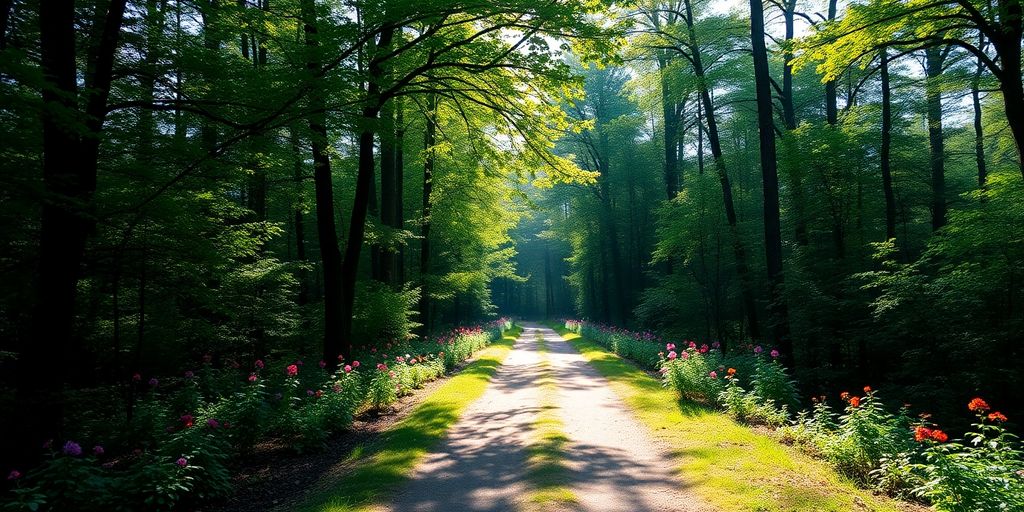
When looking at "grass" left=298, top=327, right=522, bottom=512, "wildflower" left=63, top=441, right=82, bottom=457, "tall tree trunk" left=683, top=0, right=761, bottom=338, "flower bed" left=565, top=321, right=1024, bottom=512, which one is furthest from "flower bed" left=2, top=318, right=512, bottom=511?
"tall tree trunk" left=683, top=0, right=761, bottom=338

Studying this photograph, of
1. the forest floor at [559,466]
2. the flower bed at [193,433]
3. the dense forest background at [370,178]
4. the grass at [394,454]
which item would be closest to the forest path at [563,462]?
the forest floor at [559,466]

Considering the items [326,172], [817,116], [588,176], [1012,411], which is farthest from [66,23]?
[817,116]

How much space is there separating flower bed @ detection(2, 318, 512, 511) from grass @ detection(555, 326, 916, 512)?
16.4ft

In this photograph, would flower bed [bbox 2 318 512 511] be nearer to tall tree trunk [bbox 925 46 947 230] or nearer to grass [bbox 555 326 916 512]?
grass [bbox 555 326 916 512]

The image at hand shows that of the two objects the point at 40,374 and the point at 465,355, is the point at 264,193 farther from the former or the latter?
the point at 40,374

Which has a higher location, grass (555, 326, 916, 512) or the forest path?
grass (555, 326, 916, 512)

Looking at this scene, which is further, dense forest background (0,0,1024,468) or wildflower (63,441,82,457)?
dense forest background (0,0,1024,468)

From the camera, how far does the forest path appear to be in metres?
4.59

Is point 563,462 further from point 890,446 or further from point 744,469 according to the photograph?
point 890,446

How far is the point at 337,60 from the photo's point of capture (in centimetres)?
767

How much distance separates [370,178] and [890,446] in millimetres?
10493

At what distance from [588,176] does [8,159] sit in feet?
30.4

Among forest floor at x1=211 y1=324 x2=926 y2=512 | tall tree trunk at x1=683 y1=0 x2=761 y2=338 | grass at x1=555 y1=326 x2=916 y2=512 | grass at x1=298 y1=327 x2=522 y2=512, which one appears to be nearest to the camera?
grass at x1=555 y1=326 x2=916 y2=512

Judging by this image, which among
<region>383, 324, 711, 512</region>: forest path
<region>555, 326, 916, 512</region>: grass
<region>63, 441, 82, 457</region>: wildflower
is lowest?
<region>383, 324, 711, 512</region>: forest path
